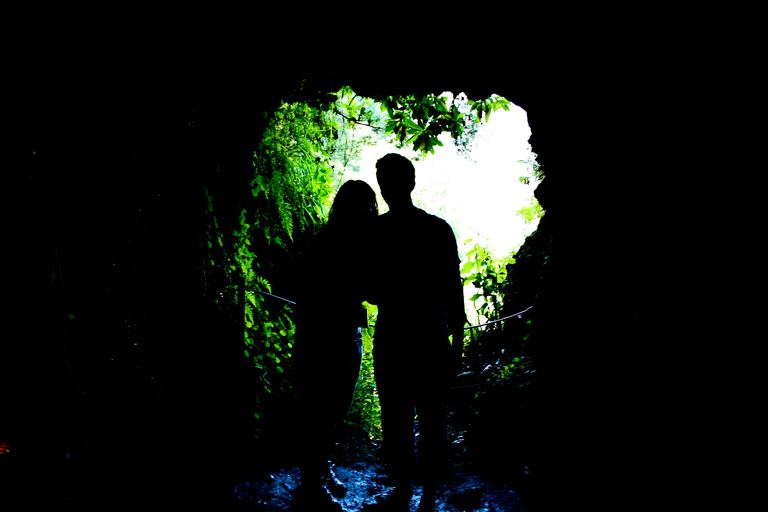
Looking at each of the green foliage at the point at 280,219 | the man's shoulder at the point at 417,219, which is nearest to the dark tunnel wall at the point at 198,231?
the green foliage at the point at 280,219

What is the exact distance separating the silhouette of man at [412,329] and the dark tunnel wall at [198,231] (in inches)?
34.7

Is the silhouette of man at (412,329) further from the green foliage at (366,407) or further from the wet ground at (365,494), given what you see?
the green foliage at (366,407)

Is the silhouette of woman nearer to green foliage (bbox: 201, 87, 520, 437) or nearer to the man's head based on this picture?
the man's head

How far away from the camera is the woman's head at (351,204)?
2.38m

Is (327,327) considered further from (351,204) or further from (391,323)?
(351,204)

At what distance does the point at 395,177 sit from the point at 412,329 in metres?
0.89

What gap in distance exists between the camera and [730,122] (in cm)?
160

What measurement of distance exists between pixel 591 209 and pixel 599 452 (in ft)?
4.68

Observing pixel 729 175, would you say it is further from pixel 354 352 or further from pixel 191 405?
pixel 191 405

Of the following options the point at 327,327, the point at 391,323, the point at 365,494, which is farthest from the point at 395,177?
the point at 365,494

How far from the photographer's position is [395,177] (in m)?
2.25

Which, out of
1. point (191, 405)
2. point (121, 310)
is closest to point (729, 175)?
point (121, 310)

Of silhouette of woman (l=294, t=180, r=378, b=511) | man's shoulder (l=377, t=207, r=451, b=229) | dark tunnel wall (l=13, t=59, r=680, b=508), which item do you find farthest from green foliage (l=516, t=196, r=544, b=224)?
silhouette of woman (l=294, t=180, r=378, b=511)

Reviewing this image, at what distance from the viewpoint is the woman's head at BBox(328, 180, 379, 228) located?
238cm
